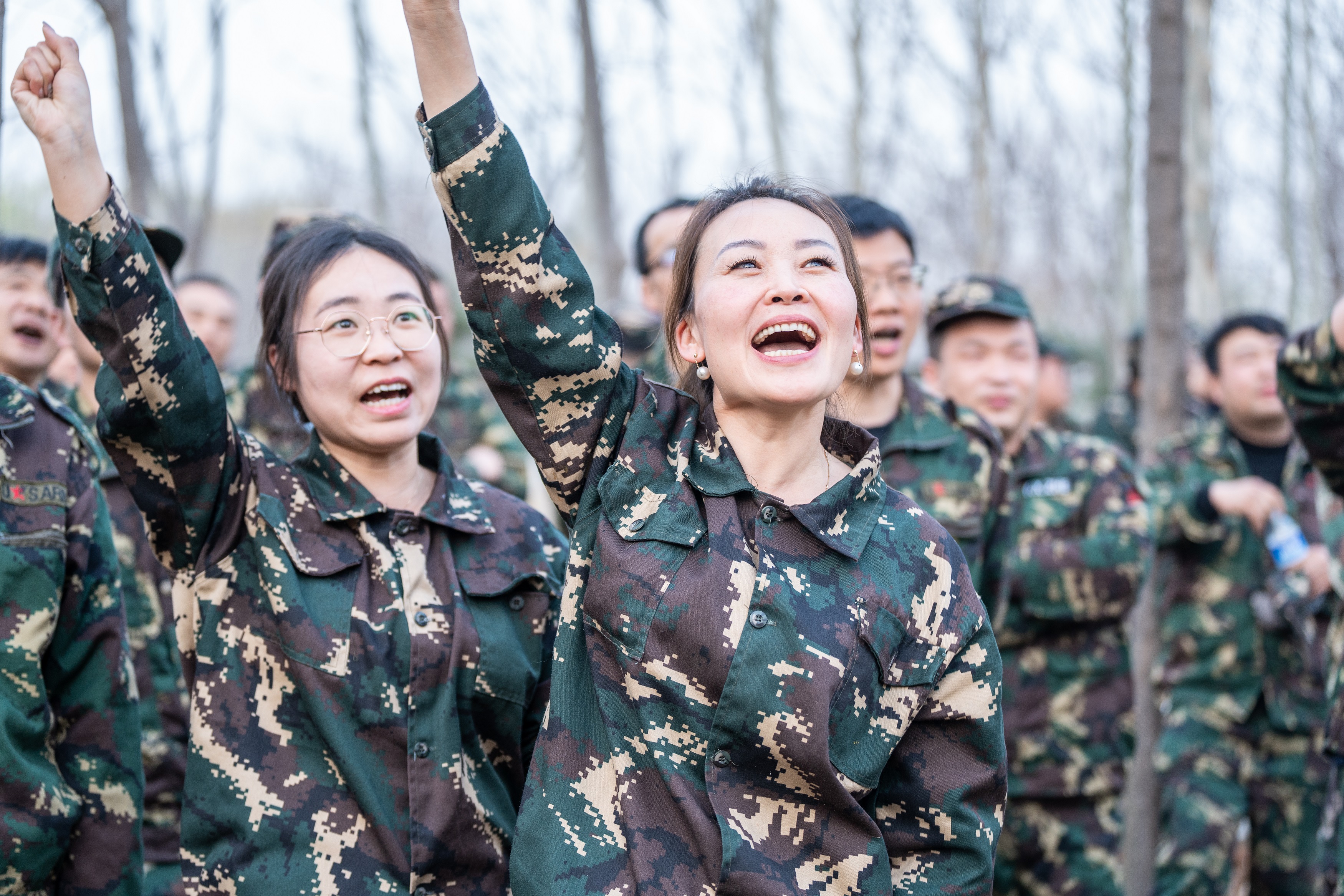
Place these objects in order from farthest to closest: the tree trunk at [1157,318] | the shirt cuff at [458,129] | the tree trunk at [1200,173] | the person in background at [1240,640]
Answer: the tree trunk at [1200,173], the person in background at [1240,640], the tree trunk at [1157,318], the shirt cuff at [458,129]

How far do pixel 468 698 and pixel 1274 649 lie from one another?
4.63 metres

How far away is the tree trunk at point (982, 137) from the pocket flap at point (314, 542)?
10.5 m

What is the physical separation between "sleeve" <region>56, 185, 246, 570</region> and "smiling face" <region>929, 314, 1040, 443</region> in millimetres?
2980

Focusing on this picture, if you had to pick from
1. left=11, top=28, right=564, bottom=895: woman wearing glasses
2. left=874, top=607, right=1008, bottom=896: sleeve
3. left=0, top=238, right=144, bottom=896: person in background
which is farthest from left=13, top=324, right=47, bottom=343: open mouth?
left=874, top=607, right=1008, bottom=896: sleeve

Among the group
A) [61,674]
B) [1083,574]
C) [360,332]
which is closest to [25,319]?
[61,674]

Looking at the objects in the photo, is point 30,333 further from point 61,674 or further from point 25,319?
point 61,674

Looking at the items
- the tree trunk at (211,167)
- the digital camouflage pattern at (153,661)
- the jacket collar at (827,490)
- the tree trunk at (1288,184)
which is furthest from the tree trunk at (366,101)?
the tree trunk at (1288,184)

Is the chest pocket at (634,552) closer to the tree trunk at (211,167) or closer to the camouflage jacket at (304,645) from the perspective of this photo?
the camouflage jacket at (304,645)

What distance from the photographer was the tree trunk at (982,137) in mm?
11852

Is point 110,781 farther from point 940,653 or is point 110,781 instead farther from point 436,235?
point 436,235

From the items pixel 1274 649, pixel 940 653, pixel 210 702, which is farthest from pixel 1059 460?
pixel 210 702

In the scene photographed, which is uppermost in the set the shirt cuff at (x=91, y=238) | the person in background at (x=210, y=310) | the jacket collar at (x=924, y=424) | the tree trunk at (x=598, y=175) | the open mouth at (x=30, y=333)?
the tree trunk at (x=598, y=175)

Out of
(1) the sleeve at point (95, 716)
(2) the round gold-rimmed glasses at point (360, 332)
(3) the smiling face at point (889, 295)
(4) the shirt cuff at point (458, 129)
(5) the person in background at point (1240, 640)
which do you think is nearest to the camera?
(4) the shirt cuff at point (458, 129)

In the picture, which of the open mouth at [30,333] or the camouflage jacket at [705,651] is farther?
the open mouth at [30,333]
